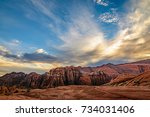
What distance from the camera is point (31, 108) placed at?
4.93m

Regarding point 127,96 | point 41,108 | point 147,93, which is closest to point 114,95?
point 127,96

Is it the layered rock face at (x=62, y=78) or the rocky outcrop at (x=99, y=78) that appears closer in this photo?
the layered rock face at (x=62, y=78)

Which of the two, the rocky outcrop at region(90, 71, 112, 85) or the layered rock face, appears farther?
the rocky outcrop at region(90, 71, 112, 85)

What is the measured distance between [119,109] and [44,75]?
20705 mm

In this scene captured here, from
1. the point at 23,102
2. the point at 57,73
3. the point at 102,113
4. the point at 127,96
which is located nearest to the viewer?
the point at 102,113

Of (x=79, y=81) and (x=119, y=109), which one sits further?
(x=79, y=81)

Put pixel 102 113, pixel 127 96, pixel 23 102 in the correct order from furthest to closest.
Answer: pixel 127 96 → pixel 23 102 → pixel 102 113

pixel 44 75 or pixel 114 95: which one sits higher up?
pixel 44 75

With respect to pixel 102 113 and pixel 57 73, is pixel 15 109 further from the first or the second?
pixel 57 73

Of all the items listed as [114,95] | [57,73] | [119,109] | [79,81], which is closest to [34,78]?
[57,73]

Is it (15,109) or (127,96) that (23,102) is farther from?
(127,96)

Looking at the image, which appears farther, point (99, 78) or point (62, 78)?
point (99, 78)

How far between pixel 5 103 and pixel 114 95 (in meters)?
3.36

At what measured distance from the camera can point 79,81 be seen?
25578 mm
